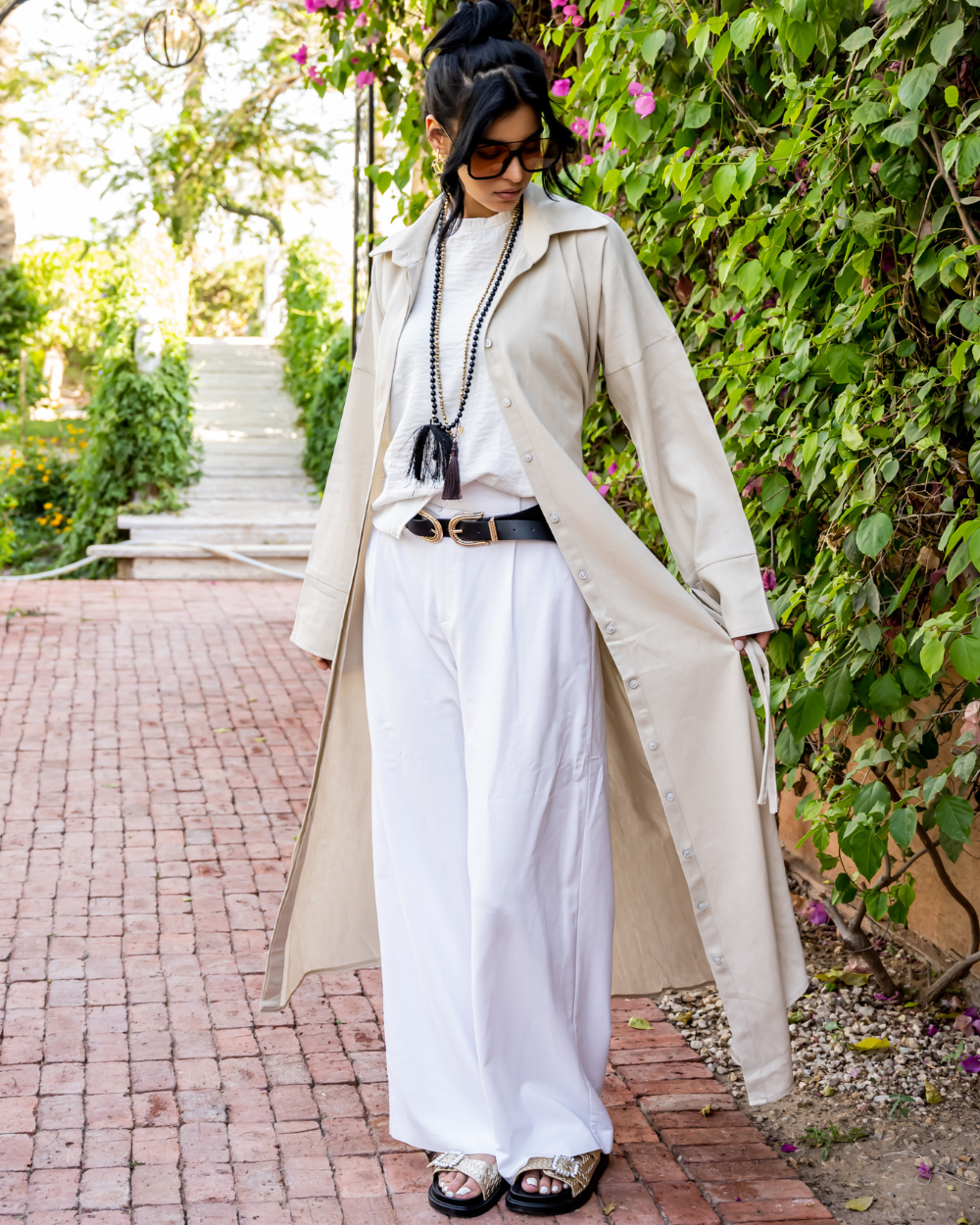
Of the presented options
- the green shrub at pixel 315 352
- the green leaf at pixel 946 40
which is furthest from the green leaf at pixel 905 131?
the green shrub at pixel 315 352

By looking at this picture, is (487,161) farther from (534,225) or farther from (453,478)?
(453,478)

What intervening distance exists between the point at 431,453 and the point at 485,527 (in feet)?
0.51

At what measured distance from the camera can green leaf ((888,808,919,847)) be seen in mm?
2254

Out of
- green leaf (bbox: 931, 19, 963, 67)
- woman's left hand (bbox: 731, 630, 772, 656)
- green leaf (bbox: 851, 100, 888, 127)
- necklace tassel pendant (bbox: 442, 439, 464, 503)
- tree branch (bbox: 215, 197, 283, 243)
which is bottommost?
woman's left hand (bbox: 731, 630, 772, 656)

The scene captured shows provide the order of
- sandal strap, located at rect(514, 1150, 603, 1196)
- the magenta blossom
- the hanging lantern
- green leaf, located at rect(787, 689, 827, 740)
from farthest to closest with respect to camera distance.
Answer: the hanging lantern < the magenta blossom < green leaf, located at rect(787, 689, 827, 740) < sandal strap, located at rect(514, 1150, 603, 1196)

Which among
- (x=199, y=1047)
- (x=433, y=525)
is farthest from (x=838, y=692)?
(x=199, y=1047)

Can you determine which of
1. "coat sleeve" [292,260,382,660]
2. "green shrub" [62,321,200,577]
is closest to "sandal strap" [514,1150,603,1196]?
"coat sleeve" [292,260,382,660]

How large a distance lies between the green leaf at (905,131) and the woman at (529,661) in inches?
18.6

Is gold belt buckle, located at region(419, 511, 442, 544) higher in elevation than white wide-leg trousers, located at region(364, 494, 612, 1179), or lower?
higher

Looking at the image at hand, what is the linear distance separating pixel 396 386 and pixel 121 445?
8.94 metres

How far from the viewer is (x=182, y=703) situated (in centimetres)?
604

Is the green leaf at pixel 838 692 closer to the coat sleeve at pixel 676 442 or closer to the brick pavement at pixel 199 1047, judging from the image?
the coat sleeve at pixel 676 442

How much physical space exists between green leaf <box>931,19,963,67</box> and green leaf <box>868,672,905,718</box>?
3.50 ft

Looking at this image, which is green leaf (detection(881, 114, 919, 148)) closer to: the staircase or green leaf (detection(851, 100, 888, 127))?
green leaf (detection(851, 100, 888, 127))
